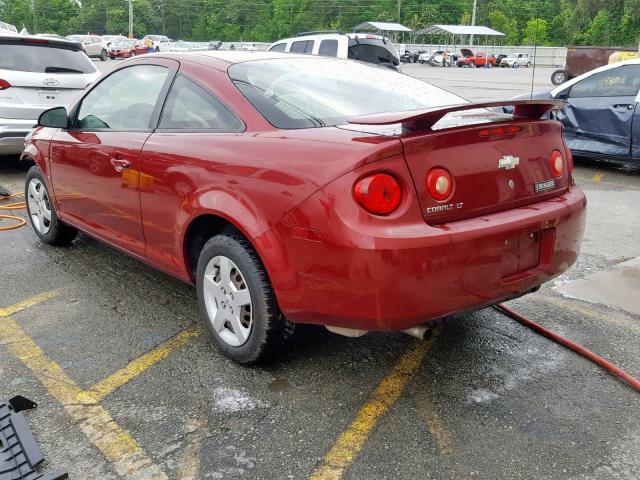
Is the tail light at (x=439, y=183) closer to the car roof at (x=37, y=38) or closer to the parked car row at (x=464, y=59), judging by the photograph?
the car roof at (x=37, y=38)

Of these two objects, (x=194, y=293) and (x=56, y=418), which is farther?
(x=194, y=293)

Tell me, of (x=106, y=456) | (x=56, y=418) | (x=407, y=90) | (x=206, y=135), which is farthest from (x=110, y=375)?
(x=407, y=90)

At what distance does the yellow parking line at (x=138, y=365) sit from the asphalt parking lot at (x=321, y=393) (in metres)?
0.01

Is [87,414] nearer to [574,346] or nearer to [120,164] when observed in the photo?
[120,164]

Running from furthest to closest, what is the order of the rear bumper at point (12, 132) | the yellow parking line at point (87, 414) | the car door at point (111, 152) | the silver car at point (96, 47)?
the silver car at point (96, 47) → the rear bumper at point (12, 132) → the car door at point (111, 152) → the yellow parking line at point (87, 414)

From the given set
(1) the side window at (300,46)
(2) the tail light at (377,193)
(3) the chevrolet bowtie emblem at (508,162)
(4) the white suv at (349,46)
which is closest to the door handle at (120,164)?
(2) the tail light at (377,193)

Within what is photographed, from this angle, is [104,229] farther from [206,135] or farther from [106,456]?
[106,456]

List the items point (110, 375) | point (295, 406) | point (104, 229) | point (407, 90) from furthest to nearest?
point (104, 229) < point (407, 90) < point (110, 375) < point (295, 406)

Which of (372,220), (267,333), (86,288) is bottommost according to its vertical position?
(86,288)

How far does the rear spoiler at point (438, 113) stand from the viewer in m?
2.67

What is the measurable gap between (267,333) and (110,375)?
33.1 inches

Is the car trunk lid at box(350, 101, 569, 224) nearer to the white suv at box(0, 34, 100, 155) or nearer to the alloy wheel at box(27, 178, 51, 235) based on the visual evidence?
the alloy wheel at box(27, 178, 51, 235)

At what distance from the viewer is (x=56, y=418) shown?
285cm

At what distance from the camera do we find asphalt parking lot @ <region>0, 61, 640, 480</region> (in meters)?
2.57
